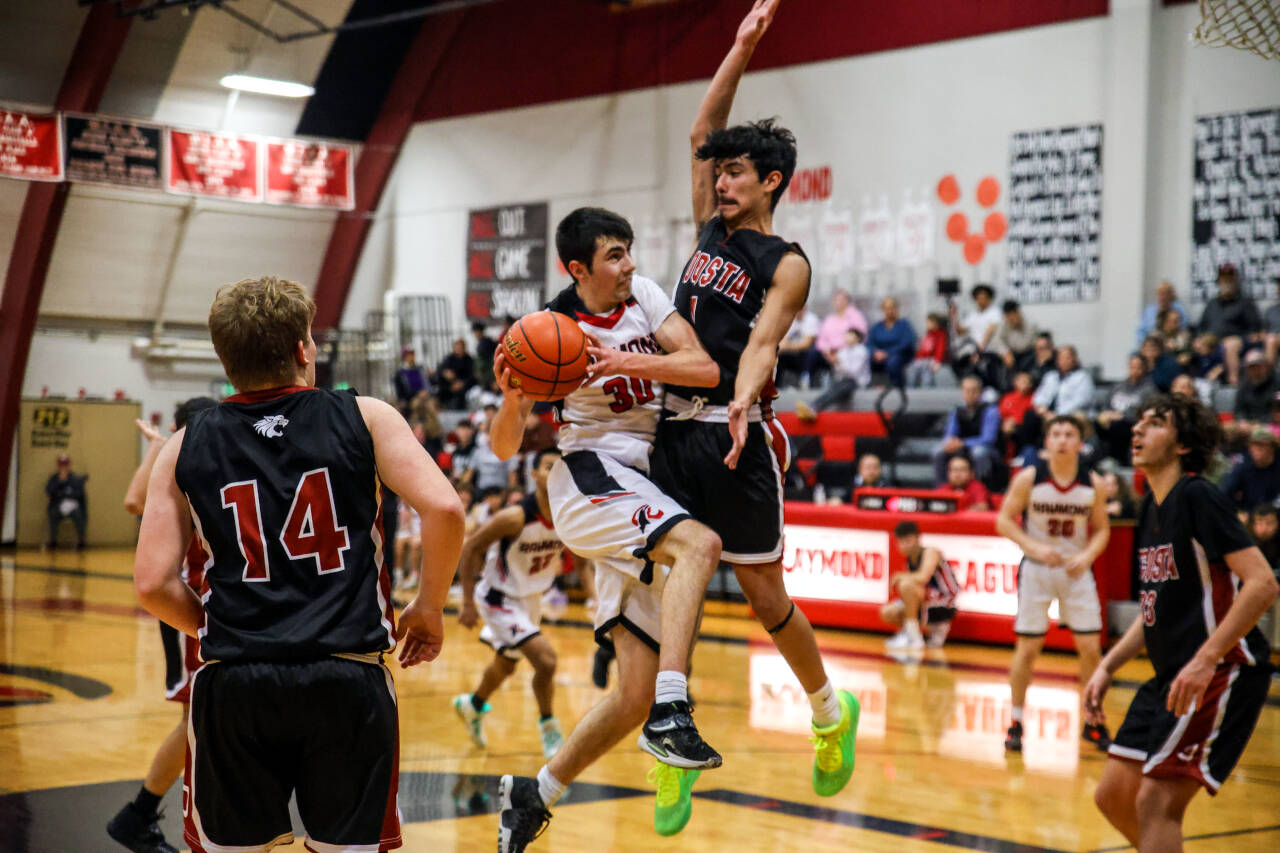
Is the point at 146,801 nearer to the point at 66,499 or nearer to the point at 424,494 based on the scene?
the point at 424,494

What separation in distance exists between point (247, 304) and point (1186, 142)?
13.6m

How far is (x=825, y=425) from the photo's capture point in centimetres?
1478

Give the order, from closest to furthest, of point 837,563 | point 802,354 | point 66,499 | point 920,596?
1. point 920,596
2. point 837,563
3. point 802,354
4. point 66,499

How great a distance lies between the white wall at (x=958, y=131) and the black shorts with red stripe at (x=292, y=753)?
1307cm

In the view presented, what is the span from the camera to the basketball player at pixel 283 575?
2803mm

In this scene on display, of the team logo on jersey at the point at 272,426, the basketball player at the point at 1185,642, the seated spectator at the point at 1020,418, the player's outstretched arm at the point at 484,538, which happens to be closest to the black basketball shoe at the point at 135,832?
the player's outstretched arm at the point at 484,538

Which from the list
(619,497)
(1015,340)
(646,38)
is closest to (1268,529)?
(1015,340)

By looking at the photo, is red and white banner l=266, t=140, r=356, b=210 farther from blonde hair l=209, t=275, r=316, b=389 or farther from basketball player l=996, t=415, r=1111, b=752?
blonde hair l=209, t=275, r=316, b=389

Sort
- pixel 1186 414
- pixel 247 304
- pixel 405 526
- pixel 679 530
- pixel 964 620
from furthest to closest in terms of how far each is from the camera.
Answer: pixel 405 526, pixel 964 620, pixel 1186 414, pixel 679 530, pixel 247 304

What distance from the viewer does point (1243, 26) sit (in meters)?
4.39

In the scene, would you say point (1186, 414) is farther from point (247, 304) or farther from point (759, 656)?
point (759, 656)

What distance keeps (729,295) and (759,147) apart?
1.54ft

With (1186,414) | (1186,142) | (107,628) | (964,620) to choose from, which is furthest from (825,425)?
(1186,414)

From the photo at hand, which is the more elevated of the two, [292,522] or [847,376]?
[847,376]
